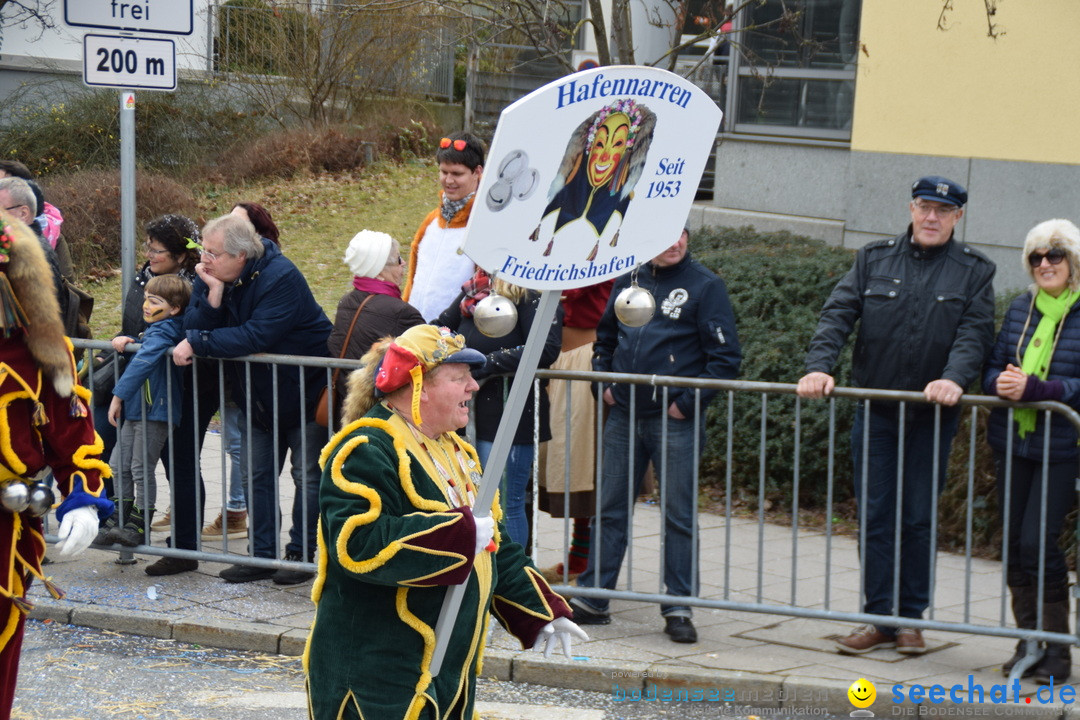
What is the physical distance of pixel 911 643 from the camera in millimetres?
6016

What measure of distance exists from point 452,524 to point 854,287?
331 centimetres

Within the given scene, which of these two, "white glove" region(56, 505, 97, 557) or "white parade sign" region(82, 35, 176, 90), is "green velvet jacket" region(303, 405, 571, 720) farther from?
"white parade sign" region(82, 35, 176, 90)

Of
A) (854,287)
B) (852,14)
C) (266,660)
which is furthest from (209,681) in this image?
(852,14)

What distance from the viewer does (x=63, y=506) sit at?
4422 mm

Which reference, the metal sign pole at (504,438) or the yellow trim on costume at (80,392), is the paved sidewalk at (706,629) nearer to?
the yellow trim on costume at (80,392)

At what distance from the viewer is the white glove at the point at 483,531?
11.2ft

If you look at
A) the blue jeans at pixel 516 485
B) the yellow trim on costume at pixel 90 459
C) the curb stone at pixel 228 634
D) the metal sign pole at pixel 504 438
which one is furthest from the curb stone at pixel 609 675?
the metal sign pole at pixel 504 438

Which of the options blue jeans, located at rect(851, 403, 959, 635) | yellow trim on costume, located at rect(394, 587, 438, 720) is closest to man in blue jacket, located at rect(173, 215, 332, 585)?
blue jeans, located at rect(851, 403, 959, 635)

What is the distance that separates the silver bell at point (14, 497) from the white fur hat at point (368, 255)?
2.69 meters

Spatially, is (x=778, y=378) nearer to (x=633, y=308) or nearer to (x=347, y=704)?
(x=633, y=308)

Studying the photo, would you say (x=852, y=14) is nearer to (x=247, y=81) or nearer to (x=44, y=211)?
(x=44, y=211)

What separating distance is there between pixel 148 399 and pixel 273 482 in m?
0.79

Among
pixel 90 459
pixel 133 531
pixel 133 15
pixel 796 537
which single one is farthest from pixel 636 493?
pixel 133 15

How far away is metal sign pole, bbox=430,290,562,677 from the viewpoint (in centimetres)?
335
